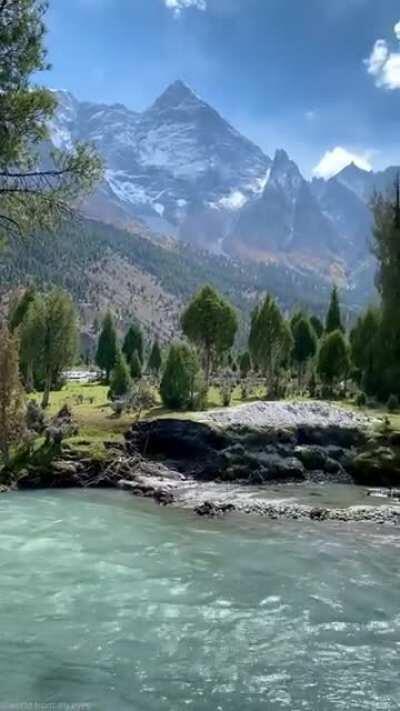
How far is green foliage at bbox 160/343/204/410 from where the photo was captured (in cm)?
6103

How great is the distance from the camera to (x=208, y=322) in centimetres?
7912

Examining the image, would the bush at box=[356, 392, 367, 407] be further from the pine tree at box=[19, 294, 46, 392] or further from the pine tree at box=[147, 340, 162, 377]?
the pine tree at box=[147, 340, 162, 377]

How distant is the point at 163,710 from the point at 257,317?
72240mm

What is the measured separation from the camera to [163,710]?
1262 centimetres

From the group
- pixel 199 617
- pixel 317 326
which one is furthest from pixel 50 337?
pixel 199 617

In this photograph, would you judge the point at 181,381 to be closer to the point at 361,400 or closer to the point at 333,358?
the point at 361,400

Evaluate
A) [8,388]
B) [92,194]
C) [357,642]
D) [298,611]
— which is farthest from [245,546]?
[8,388]

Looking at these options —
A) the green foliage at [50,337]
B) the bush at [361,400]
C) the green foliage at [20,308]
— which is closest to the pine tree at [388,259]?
the bush at [361,400]

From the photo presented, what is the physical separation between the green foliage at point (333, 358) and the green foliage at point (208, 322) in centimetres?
1111

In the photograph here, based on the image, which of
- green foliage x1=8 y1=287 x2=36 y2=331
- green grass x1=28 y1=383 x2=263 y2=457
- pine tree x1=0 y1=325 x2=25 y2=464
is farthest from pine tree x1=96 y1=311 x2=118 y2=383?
pine tree x1=0 y1=325 x2=25 y2=464

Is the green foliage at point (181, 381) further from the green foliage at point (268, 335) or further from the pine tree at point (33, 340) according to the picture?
the green foliage at point (268, 335)

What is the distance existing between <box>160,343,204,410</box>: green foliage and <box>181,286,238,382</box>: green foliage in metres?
15.5

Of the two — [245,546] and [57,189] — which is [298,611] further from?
[57,189]

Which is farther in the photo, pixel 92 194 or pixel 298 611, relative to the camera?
pixel 298 611
